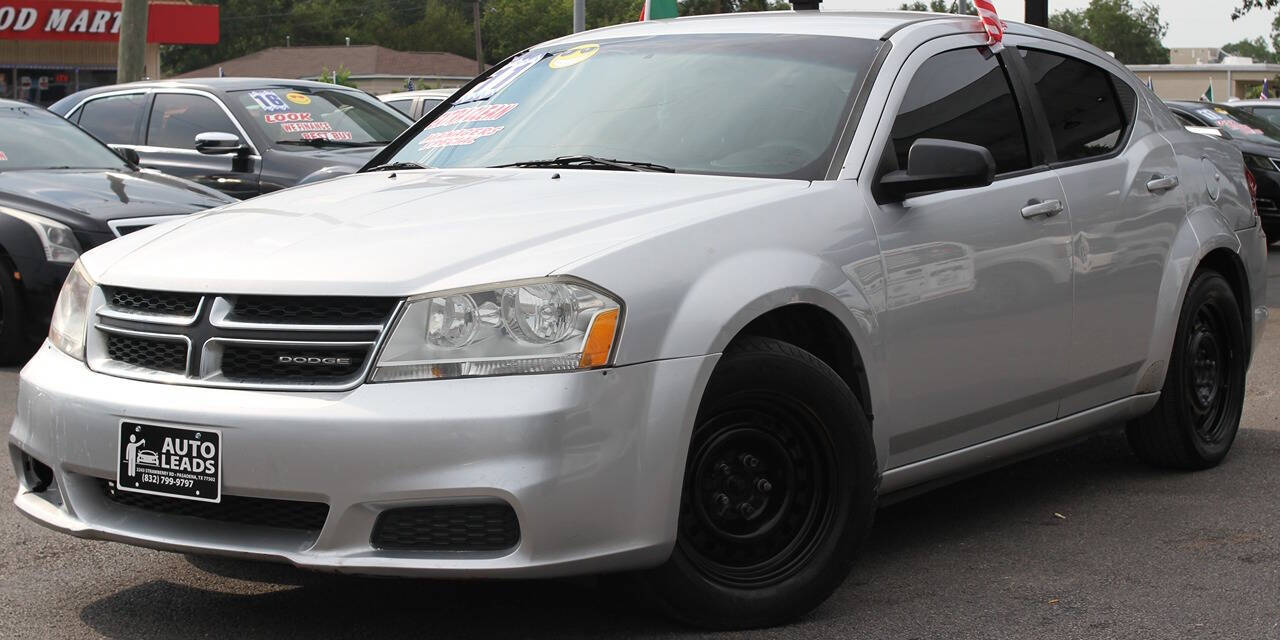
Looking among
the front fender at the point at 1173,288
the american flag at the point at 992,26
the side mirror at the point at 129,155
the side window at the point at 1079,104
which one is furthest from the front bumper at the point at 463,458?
the side mirror at the point at 129,155

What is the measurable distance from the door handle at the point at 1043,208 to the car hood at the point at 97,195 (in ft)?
17.6

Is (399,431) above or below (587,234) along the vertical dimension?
below

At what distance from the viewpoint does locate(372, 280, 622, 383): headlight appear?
3.54 m

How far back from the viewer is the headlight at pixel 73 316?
408cm

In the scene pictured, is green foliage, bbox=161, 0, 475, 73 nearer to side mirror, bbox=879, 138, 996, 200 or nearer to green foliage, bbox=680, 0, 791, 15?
green foliage, bbox=680, 0, 791, 15

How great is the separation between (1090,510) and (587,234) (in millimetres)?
2437

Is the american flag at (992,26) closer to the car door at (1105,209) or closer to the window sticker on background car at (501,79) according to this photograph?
the car door at (1105,209)

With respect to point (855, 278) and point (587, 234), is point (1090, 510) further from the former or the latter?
point (587, 234)

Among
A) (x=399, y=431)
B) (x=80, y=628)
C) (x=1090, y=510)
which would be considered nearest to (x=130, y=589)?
(x=80, y=628)

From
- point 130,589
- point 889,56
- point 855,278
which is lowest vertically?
point 130,589

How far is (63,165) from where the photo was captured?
982cm

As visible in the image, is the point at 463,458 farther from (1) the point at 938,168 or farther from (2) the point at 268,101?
(2) the point at 268,101

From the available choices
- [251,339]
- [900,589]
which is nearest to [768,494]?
[900,589]

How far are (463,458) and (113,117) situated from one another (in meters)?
10.3
